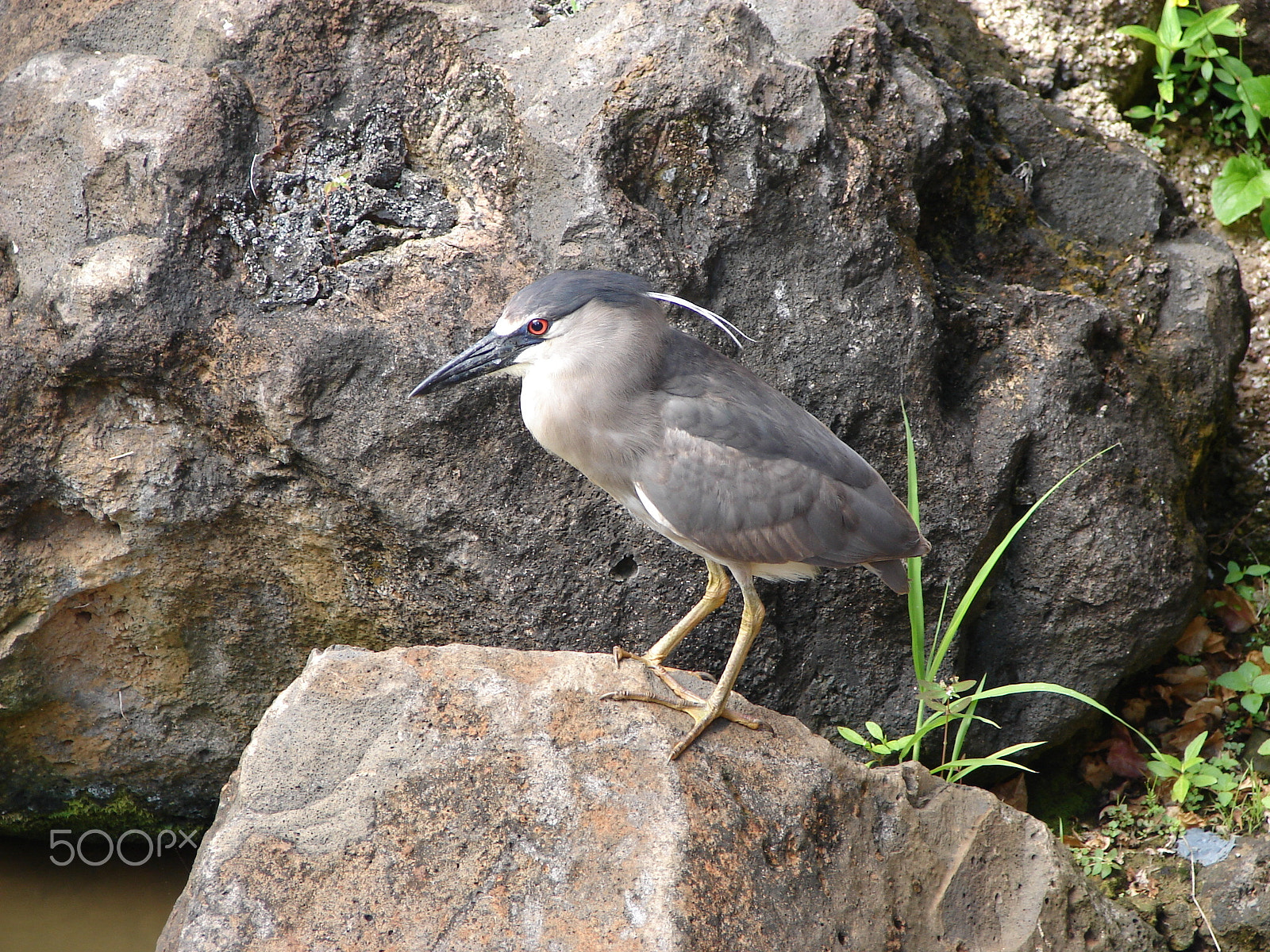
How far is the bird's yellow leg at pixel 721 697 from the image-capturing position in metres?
2.47

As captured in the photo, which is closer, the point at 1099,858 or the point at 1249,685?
the point at 1099,858

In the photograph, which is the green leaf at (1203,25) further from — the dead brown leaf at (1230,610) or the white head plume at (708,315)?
the white head plume at (708,315)

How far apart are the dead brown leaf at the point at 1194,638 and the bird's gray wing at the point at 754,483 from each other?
1.80 meters

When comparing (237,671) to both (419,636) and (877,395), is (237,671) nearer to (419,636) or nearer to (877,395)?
(419,636)

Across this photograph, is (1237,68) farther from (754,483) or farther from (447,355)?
(447,355)

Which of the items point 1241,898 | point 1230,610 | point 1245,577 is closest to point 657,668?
point 1241,898

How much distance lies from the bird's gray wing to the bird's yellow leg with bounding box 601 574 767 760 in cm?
21

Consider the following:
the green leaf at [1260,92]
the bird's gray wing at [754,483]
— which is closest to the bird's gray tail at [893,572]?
the bird's gray wing at [754,483]

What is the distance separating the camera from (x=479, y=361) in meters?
2.54

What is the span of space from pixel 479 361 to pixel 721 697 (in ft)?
3.44

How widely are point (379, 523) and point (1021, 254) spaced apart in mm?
2381

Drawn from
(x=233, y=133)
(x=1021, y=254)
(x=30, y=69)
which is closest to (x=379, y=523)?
(x=233, y=133)

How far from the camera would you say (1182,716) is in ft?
12.1

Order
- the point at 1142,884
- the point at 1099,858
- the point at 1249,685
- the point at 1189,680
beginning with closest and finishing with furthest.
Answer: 1. the point at 1142,884
2. the point at 1099,858
3. the point at 1249,685
4. the point at 1189,680
